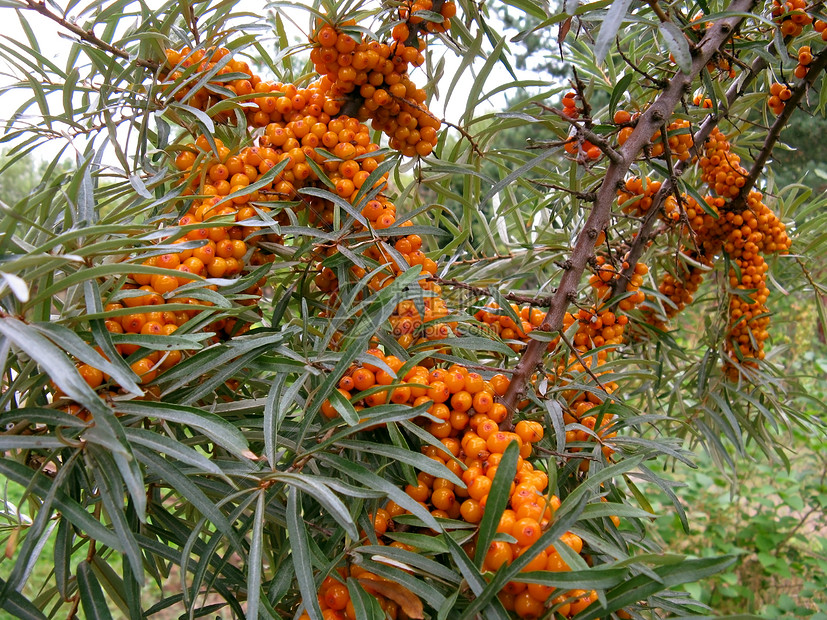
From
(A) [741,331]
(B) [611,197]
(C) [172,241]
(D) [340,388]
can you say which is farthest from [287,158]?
(A) [741,331]

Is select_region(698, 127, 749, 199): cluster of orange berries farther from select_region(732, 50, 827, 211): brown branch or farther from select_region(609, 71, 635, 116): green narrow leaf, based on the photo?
select_region(609, 71, 635, 116): green narrow leaf

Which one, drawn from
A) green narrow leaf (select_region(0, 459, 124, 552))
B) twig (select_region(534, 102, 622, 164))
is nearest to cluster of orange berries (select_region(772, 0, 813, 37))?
twig (select_region(534, 102, 622, 164))

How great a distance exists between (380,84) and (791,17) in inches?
27.5

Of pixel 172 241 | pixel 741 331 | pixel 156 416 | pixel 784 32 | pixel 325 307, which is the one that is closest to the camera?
pixel 156 416

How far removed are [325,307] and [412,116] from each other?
1.00 ft

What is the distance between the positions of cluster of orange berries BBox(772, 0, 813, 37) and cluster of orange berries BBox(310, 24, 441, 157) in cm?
60

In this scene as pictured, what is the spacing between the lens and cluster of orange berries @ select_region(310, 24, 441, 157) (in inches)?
29.7

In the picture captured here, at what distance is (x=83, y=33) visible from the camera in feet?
2.34

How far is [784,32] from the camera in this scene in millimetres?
945

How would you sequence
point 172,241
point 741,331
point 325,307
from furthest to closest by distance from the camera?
point 741,331 → point 325,307 → point 172,241

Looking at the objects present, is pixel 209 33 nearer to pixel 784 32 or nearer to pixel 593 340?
pixel 593 340

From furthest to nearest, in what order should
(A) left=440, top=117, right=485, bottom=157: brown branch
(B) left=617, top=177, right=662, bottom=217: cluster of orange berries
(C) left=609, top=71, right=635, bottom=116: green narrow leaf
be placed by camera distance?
(B) left=617, top=177, right=662, bottom=217: cluster of orange berries → (A) left=440, top=117, right=485, bottom=157: brown branch → (C) left=609, top=71, right=635, bottom=116: green narrow leaf

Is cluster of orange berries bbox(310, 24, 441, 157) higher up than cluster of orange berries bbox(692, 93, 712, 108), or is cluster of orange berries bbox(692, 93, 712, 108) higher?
cluster of orange berries bbox(692, 93, 712, 108)

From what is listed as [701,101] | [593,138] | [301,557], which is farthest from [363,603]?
[701,101]
